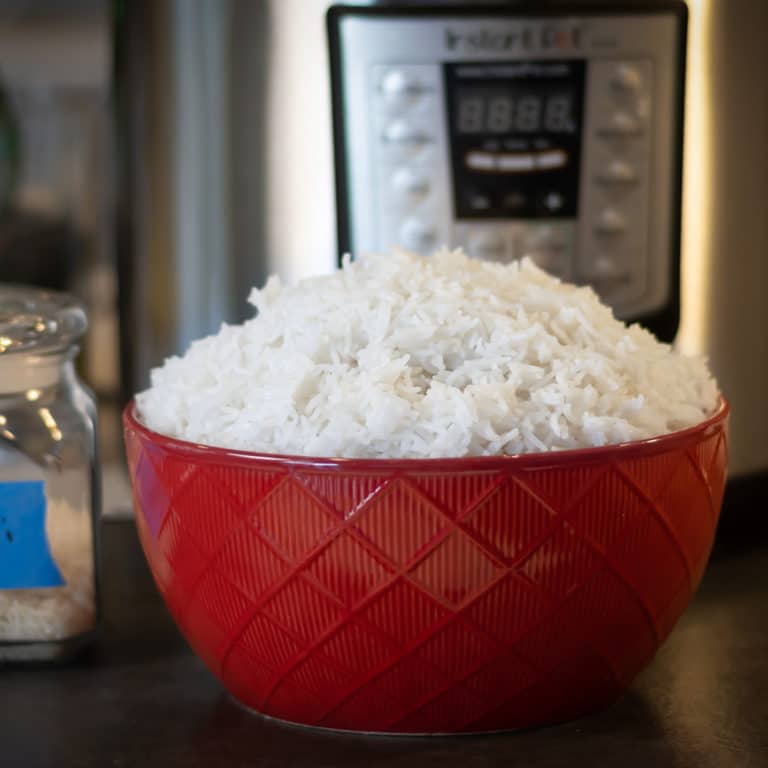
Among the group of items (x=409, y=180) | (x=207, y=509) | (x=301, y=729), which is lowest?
(x=301, y=729)

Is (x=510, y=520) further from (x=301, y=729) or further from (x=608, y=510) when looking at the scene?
(x=301, y=729)

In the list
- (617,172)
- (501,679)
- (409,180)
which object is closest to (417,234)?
(409,180)

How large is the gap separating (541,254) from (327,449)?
1.19ft

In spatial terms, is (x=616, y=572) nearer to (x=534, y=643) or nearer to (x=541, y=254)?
(x=534, y=643)

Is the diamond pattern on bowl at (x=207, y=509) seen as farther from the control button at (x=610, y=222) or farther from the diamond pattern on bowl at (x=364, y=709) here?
the control button at (x=610, y=222)

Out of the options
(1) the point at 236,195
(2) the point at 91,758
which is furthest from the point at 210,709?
(1) the point at 236,195

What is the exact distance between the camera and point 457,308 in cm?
57

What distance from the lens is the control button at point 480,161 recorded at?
2.69ft

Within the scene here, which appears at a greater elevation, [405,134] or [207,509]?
[405,134]

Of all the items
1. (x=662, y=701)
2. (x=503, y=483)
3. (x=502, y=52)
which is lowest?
(x=662, y=701)

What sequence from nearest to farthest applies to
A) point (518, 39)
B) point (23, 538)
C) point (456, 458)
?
point (456, 458), point (23, 538), point (518, 39)

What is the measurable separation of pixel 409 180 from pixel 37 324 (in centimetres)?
27

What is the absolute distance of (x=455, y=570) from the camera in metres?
0.51

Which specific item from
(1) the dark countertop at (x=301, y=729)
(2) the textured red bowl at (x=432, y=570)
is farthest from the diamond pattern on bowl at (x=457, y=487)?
(1) the dark countertop at (x=301, y=729)
